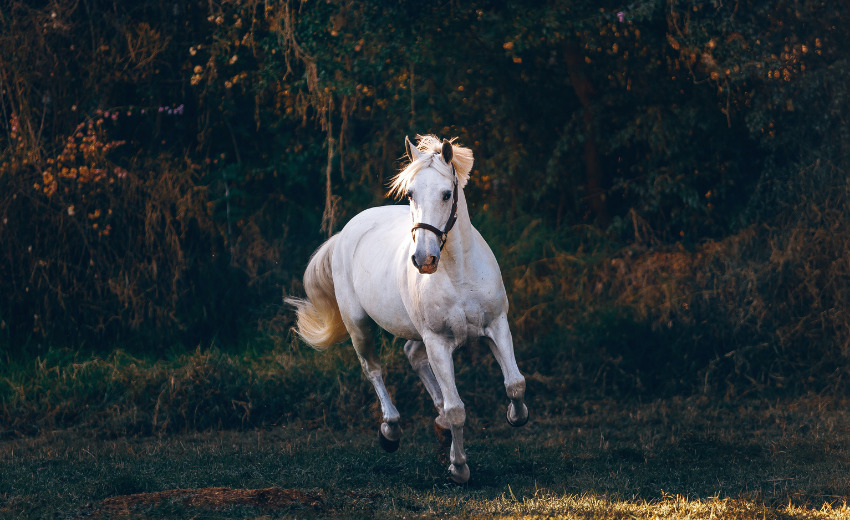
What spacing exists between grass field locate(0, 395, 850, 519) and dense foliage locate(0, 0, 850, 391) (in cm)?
121

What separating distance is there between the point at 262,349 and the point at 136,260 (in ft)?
5.37

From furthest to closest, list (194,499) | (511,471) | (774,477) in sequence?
(511,471), (774,477), (194,499)

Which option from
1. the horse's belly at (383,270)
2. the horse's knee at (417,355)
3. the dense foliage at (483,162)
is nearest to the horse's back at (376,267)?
the horse's belly at (383,270)

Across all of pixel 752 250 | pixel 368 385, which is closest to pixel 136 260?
pixel 368 385

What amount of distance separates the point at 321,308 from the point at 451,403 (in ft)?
8.10

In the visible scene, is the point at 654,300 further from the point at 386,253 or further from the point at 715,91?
the point at 386,253

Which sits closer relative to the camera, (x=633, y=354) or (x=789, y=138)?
(x=633, y=354)

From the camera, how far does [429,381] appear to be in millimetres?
6668

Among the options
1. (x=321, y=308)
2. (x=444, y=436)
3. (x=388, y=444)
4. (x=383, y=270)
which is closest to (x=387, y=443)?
(x=388, y=444)

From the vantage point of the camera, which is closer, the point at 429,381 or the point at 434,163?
the point at 434,163

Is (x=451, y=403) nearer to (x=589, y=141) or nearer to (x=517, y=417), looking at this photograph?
(x=517, y=417)

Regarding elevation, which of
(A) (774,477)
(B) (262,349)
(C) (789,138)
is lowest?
(B) (262,349)

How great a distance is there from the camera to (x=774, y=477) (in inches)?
216

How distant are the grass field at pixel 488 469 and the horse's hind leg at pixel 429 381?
0.14 meters
